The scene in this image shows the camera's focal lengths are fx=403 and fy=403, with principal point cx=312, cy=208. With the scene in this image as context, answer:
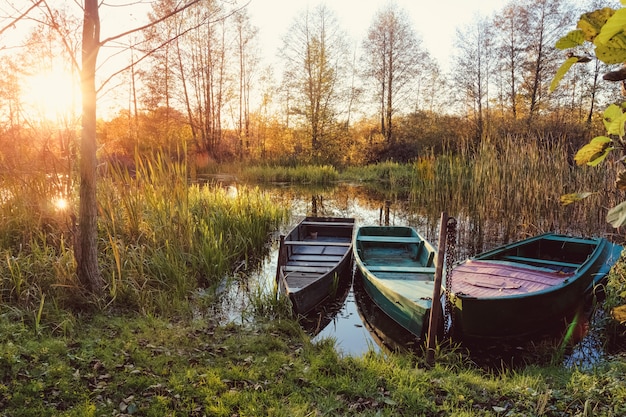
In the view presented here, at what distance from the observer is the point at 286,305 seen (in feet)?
16.9

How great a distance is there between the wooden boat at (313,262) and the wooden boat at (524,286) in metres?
1.71

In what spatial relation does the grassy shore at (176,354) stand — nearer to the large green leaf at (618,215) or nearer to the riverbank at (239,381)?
the riverbank at (239,381)

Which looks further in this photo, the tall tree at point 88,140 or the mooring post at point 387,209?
the mooring post at point 387,209

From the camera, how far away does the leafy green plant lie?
0.65 m

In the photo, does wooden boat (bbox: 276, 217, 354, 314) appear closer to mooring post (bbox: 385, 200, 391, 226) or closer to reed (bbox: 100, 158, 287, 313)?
reed (bbox: 100, 158, 287, 313)

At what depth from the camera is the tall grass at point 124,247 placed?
14.6 feet

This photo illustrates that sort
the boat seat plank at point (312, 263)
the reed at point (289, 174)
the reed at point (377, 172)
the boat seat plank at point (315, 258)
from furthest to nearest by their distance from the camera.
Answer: the reed at point (377, 172)
the reed at point (289, 174)
the boat seat plank at point (315, 258)
the boat seat plank at point (312, 263)

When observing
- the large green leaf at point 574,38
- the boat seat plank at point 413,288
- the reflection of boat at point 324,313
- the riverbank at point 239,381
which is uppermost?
the large green leaf at point 574,38

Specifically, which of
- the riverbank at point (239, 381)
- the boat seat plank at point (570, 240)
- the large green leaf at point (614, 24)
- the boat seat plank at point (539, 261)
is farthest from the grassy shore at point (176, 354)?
the large green leaf at point (614, 24)

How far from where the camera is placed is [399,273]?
20.0ft

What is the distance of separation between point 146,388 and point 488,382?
9.42ft

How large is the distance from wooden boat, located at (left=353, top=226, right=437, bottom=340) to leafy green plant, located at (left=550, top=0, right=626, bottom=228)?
12.5ft

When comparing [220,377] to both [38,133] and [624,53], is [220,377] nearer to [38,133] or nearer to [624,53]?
[624,53]

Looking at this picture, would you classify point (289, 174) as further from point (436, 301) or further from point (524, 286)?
point (436, 301)
